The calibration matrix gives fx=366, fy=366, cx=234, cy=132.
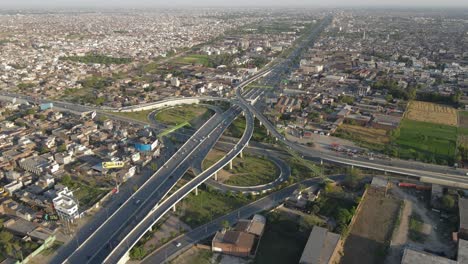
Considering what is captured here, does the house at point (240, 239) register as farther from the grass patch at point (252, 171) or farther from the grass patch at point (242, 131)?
the grass patch at point (242, 131)

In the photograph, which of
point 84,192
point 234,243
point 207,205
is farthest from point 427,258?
point 84,192

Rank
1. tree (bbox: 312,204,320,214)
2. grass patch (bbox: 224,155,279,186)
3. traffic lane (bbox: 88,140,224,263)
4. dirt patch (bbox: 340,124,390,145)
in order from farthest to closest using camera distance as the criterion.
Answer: dirt patch (bbox: 340,124,390,145)
grass patch (bbox: 224,155,279,186)
tree (bbox: 312,204,320,214)
traffic lane (bbox: 88,140,224,263)

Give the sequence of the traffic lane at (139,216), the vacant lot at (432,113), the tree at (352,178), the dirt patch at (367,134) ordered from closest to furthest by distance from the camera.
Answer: the traffic lane at (139,216) → the tree at (352,178) → the dirt patch at (367,134) → the vacant lot at (432,113)

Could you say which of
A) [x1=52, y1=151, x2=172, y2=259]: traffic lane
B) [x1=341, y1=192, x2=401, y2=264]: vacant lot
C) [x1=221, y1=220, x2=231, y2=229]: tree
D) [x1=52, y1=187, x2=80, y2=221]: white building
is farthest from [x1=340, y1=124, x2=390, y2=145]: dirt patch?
[x1=52, y1=187, x2=80, y2=221]: white building

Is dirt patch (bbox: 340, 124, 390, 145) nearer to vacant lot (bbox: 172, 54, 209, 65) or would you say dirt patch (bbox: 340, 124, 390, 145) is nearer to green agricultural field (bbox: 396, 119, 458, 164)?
green agricultural field (bbox: 396, 119, 458, 164)

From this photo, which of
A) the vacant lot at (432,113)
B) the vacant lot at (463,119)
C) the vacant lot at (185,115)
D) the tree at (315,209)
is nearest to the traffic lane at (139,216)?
the tree at (315,209)

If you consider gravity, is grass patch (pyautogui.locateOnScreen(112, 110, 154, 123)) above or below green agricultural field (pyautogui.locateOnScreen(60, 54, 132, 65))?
below
